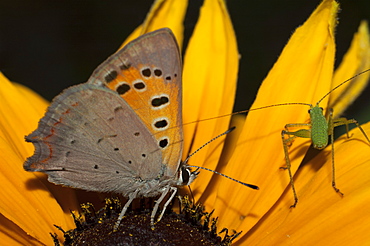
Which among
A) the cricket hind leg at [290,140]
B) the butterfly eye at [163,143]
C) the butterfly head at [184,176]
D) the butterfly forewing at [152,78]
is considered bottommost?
the butterfly head at [184,176]

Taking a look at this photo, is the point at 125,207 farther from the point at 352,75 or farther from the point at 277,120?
the point at 352,75

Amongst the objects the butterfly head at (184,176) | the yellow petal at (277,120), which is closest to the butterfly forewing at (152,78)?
the butterfly head at (184,176)

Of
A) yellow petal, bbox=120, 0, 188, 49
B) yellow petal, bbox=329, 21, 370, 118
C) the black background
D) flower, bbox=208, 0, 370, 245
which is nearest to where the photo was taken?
flower, bbox=208, 0, 370, 245

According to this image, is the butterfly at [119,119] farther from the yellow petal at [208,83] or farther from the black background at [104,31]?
the black background at [104,31]

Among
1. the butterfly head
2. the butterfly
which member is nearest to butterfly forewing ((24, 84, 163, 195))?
the butterfly

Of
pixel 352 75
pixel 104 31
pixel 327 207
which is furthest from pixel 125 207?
pixel 104 31

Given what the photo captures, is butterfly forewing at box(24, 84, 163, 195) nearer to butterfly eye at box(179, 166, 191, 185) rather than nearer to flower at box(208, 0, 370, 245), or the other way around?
butterfly eye at box(179, 166, 191, 185)
